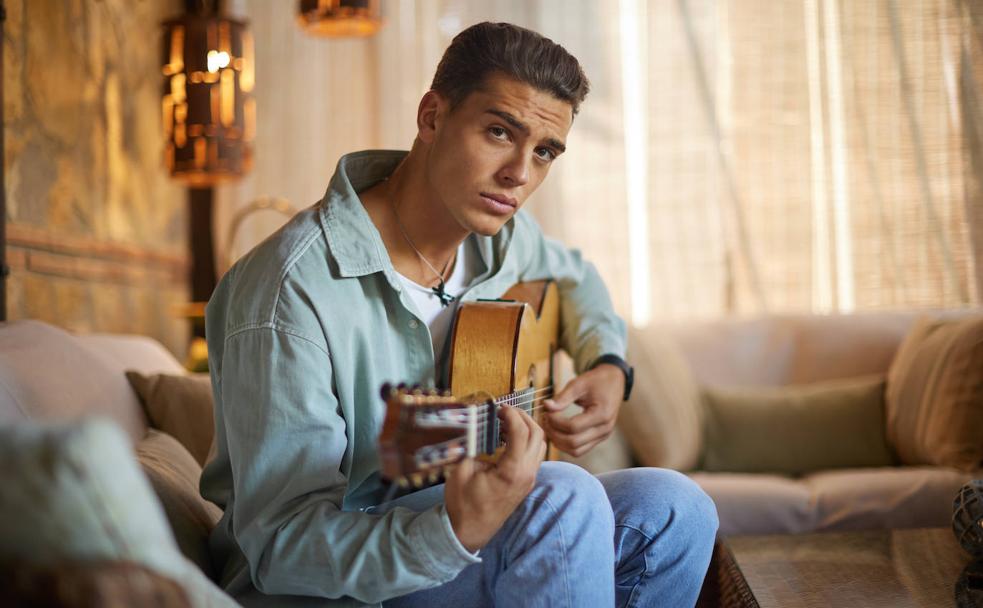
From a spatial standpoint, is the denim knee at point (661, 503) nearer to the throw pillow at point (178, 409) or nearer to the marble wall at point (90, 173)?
the throw pillow at point (178, 409)

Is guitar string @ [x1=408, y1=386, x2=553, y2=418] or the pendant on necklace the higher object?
the pendant on necklace

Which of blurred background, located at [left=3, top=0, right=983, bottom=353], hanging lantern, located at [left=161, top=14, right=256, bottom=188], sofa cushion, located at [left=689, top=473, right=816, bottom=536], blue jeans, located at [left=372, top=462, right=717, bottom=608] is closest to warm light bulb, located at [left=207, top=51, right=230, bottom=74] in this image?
hanging lantern, located at [left=161, top=14, right=256, bottom=188]

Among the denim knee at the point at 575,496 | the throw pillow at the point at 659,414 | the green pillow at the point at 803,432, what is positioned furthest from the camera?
the green pillow at the point at 803,432

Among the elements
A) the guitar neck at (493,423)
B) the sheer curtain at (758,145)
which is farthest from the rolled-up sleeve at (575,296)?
the sheer curtain at (758,145)

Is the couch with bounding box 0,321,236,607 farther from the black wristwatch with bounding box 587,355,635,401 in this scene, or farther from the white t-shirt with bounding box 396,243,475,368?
the black wristwatch with bounding box 587,355,635,401

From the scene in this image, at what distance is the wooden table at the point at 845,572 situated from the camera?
1.50 meters

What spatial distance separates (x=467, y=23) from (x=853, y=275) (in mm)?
1848

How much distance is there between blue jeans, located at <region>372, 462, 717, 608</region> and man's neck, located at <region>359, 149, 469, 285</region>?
46 centimetres

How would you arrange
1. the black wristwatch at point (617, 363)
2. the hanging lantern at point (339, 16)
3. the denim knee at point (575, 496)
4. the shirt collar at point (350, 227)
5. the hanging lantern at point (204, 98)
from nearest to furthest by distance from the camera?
the denim knee at point (575, 496) < the shirt collar at point (350, 227) < the black wristwatch at point (617, 363) < the hanging lantern at point (339, 16) < the hanging lantern at point (204, 98)

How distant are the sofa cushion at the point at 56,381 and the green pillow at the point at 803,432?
1732 millimetres

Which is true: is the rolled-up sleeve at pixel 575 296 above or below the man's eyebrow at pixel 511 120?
below

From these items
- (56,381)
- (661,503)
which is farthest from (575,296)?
(56,381)

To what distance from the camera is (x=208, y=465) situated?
1480 mm

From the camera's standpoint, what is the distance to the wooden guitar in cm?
99
